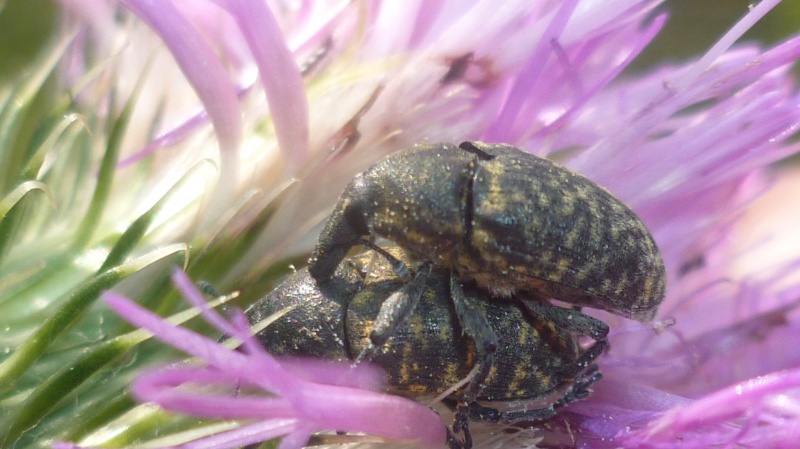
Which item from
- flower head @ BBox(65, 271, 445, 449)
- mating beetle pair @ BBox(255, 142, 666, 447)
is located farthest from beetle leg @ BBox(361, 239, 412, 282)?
flower head @ BBox(65, 271, 445, 449)

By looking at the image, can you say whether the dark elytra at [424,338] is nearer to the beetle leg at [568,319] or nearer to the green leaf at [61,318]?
the beetle leg at [568,319]

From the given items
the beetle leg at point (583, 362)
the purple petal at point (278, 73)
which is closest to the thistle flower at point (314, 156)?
the purple petal at point (278, 73)

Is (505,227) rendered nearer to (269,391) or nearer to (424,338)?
(424,338)

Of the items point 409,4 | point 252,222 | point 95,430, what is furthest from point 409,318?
point 409,4

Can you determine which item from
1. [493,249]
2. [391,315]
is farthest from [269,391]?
[493,249]

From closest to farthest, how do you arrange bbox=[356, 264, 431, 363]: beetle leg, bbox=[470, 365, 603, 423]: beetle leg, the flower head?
the flower head < bbox=[356, 264, 431, 363]: beetle leg < bbox=[470, 365, 603, 423]: beetle leg

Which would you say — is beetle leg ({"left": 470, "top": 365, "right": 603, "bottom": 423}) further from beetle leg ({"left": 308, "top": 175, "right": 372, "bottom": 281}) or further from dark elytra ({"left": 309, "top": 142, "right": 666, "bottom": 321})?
beetle leg ({"left": 308, "top": 175, "right": 372, "bottom": 281})

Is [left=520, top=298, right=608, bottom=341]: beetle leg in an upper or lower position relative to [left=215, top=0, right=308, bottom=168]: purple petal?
lower
